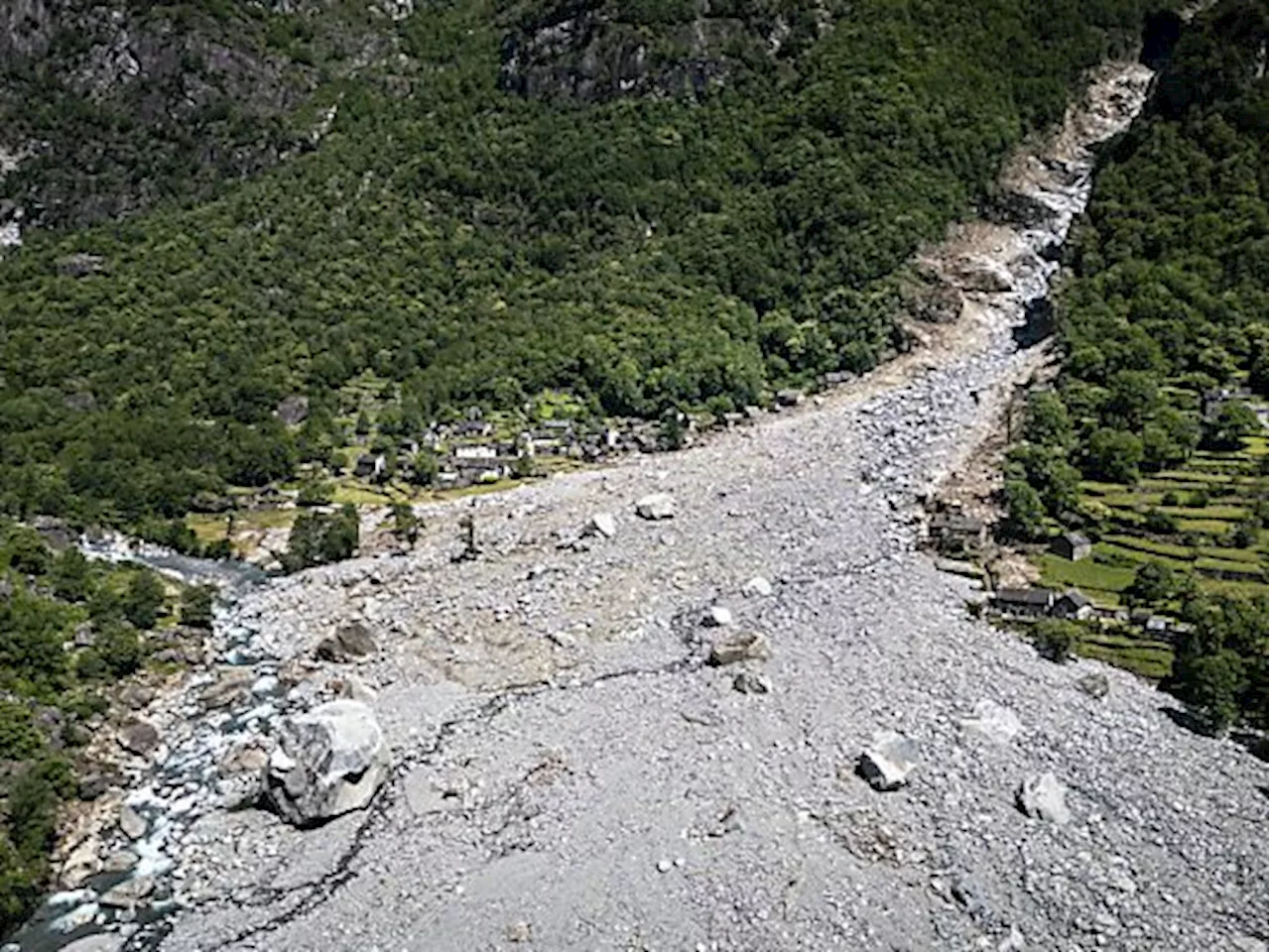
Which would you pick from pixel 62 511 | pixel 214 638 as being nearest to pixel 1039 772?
pixel 214 638

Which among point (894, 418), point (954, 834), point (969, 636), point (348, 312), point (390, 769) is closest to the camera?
point (954, 834)

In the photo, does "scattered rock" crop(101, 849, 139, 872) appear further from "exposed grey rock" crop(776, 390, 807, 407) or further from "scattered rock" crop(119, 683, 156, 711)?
"exposed grey rock" crop(776, 390, 807, 407)

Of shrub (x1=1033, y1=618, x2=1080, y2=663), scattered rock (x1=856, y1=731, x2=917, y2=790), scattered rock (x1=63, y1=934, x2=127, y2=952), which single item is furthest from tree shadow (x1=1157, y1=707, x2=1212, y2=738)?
scattered rock (x1=63, y1=934, x2=127, y2=952)

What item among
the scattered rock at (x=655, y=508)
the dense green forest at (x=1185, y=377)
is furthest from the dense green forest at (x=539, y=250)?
the scattered rock at (x=655, y=508)

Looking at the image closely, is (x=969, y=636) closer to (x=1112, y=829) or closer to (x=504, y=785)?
(x=1112, y=829)

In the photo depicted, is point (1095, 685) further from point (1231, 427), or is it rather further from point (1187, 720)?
point (1231, 427)

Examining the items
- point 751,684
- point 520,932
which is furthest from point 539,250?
point 520,932
